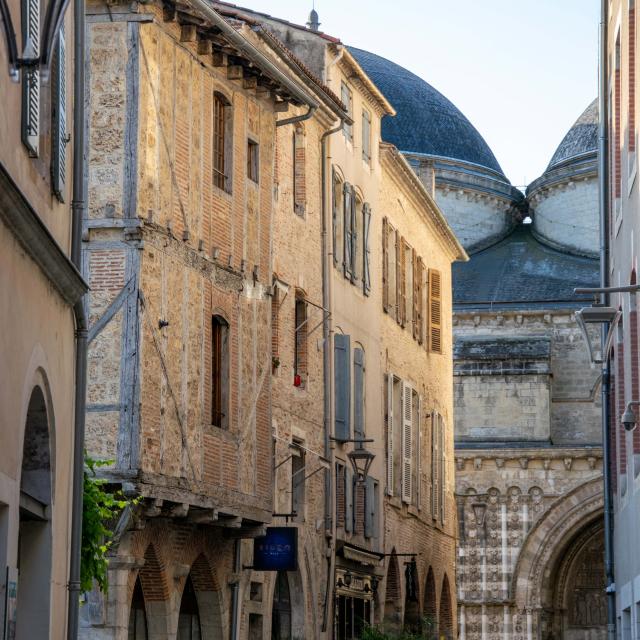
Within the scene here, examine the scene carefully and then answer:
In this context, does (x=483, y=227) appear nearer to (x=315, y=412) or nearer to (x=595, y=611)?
(x=595, y=611)

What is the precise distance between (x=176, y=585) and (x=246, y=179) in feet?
16.1

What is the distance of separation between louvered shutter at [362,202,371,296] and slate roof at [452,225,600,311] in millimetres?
23214

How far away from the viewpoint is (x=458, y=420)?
49500 millimetres

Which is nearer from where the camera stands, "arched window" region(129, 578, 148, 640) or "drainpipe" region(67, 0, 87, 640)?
"drainpipe" region(67, 0, 87, 640)

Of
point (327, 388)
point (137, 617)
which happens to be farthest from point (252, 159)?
point (137, 617)

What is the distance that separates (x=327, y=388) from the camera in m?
24.5

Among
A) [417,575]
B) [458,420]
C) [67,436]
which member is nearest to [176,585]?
[67,436]

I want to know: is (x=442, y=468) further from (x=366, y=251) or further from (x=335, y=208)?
(x=335, y=208)

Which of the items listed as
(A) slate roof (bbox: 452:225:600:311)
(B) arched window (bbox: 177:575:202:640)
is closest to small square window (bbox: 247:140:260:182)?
(B) arched window (bbox: 177:575:202:640)

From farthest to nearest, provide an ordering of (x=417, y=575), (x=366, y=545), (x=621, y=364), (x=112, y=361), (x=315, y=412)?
(x=417, y=575)
(x=366, y=545)
(x=315, y=412)
(x=621, y=364)
(x=112, y=361)

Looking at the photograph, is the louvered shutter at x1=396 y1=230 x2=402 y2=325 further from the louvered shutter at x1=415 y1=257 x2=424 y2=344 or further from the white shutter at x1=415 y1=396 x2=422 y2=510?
the white shutter at x1=415 y1=396 x2=422 y2=510

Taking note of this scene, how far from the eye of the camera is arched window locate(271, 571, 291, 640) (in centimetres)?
2275

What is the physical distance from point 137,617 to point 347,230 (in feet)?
30.8

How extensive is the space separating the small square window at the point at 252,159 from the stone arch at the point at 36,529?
10351 millimetres
